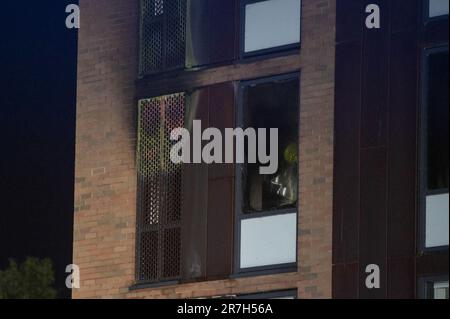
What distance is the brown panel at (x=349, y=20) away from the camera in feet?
68.7

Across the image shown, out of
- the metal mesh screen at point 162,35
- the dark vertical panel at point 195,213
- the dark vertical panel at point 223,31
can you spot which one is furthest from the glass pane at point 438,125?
the metal mesh screen at point 162,35

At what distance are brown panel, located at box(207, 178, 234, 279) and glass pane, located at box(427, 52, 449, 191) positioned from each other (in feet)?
9.30

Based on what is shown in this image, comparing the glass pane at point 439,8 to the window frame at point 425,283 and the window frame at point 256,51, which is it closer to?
the window frame at point 256,51

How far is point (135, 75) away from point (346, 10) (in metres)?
3.33

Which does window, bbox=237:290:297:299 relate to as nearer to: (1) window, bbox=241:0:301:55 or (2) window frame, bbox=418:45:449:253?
(2) window frame, bbox=418:45:449:253

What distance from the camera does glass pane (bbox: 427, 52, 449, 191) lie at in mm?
20062

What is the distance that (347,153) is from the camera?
68.0 ft

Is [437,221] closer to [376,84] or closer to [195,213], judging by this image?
[376,84]

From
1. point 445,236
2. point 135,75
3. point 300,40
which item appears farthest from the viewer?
point 135,75

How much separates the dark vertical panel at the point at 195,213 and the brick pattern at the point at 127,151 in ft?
0.86
